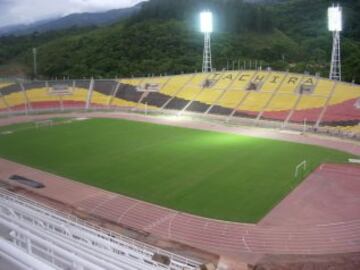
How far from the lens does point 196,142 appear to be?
1350 inches

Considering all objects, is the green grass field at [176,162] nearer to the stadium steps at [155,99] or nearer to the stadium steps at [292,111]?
the stadium steps at [292,111]

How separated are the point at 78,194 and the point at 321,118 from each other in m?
26.9

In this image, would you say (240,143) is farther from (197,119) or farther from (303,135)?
(197,119)

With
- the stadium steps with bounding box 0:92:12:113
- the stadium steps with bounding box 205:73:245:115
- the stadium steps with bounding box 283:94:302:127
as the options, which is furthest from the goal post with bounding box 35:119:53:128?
the stadium steps with bounding box 283:94:302:127

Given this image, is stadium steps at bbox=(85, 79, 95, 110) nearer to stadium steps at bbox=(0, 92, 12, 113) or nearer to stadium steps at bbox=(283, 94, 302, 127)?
stadium steps at bbox=(0, 92, 12, 113)

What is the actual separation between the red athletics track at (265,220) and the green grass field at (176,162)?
0.80m

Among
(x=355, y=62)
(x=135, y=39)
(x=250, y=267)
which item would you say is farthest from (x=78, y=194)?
(x=135, y=39)

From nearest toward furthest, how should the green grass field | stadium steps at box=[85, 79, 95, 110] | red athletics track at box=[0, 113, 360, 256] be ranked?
red athletics track at box=[0, 113, 360, 256] → the green grass field → stadium steps at box=[85, 79, 95, 110]

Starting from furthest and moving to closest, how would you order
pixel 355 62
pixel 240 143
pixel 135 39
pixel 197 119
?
pixel 135 39
pixel 355 62
pixel 197 119
pixel 240 143

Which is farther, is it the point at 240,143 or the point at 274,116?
the point at 274,116

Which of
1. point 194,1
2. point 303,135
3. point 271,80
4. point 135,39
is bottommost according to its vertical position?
point 303,135

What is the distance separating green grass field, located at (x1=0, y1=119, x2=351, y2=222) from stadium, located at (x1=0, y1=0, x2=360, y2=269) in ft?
0.38

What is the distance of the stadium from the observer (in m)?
11.7

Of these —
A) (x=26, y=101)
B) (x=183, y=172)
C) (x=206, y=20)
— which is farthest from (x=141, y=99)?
(x=183, y=172)
